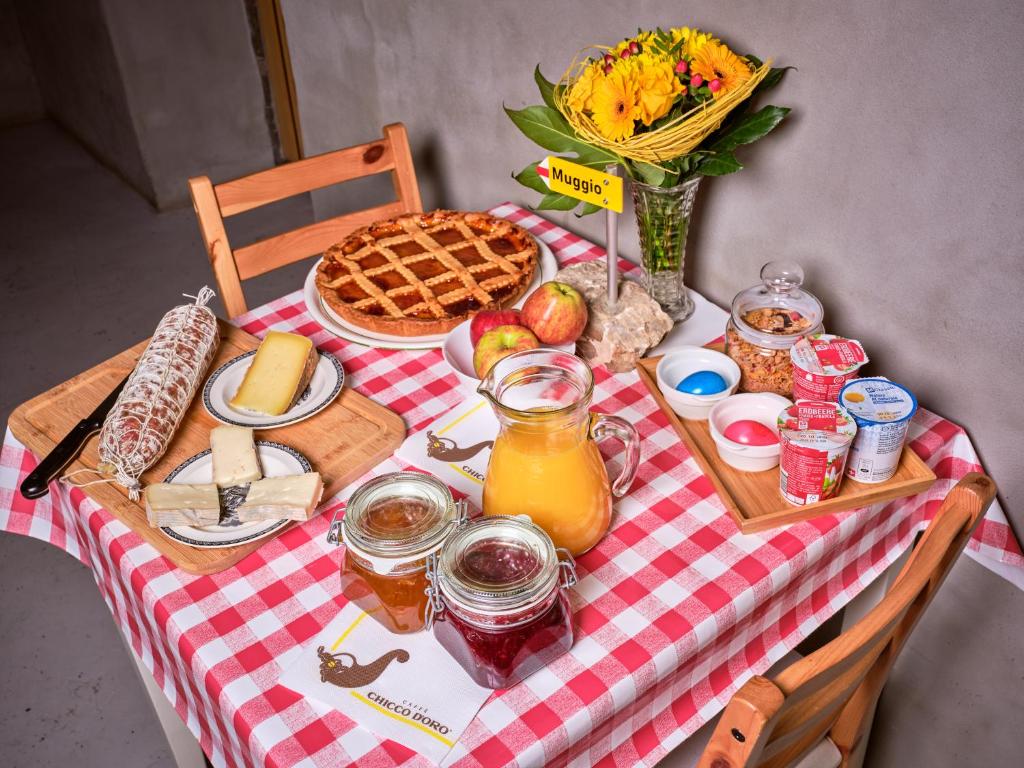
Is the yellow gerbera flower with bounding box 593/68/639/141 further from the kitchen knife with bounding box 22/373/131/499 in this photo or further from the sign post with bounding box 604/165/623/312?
the kitchen knife with bounding box 22/373/131/499

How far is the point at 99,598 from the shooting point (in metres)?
2.01

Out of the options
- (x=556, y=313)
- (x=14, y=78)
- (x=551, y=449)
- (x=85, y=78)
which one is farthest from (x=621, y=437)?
(x=14, y=78)

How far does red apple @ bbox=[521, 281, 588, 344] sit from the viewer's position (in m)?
1.22

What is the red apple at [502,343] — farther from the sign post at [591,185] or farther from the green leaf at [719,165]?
the green leaf at [719,165]

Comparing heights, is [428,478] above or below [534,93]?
below

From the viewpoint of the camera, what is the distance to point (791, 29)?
1.16m

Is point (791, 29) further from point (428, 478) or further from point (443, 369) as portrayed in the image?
point (428, 478)

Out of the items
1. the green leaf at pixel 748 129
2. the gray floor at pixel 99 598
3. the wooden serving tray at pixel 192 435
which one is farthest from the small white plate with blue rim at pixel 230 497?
the gray floor at pixel 99 598

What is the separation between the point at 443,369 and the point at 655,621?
549mm

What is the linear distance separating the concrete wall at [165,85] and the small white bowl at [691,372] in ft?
10.0

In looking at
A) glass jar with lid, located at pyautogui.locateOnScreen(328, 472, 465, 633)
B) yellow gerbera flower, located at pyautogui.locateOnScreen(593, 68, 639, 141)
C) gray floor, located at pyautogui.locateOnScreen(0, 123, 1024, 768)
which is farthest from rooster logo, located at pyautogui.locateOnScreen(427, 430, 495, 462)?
gray floor, located at pyautogui.locateOnScreen(0, 123, 1024, 768)

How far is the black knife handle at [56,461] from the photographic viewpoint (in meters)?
1.08

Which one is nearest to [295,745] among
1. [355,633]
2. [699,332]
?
[355,633]

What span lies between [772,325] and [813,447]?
0.23 m
